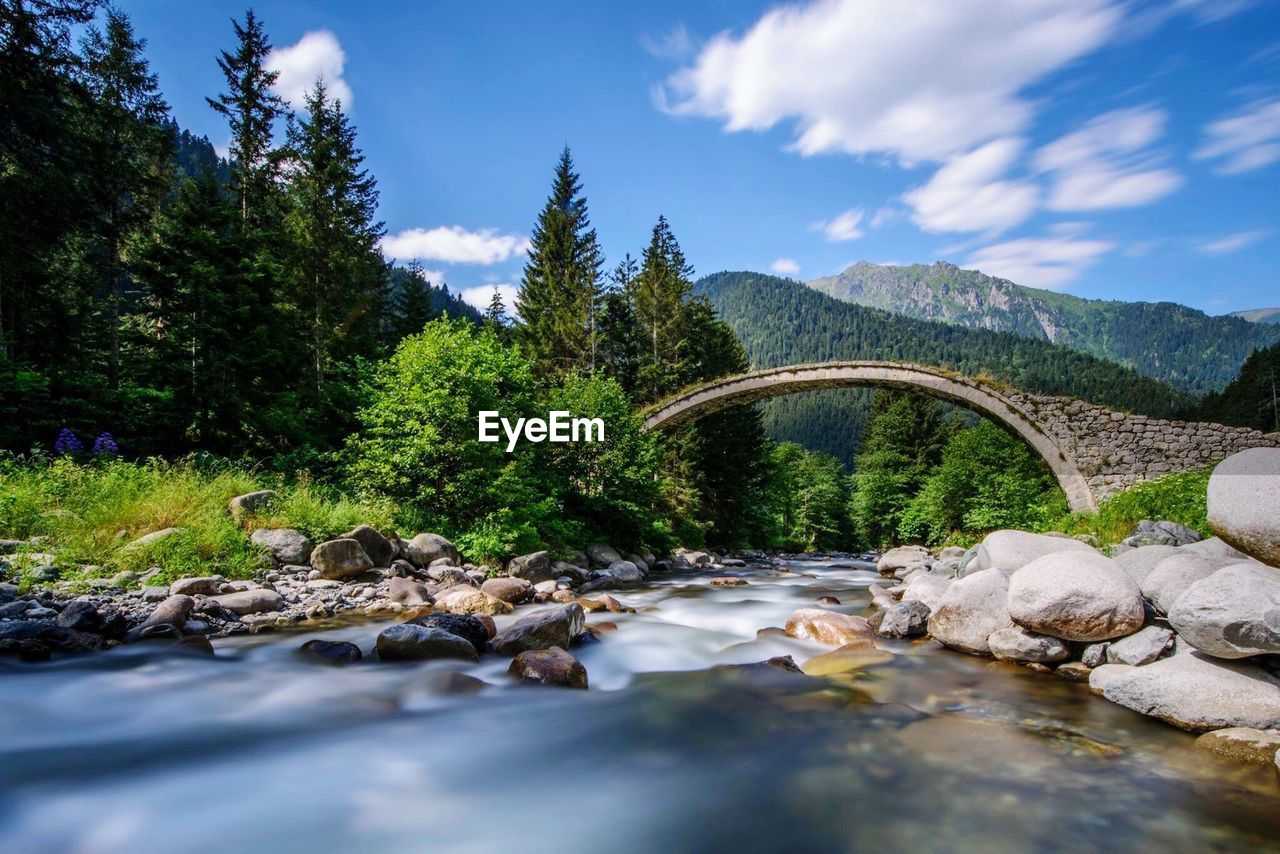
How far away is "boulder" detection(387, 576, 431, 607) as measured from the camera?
31.5 feet

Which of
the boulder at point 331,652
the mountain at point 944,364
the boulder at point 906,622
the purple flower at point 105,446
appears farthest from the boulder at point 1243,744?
the mountain at point 944,364

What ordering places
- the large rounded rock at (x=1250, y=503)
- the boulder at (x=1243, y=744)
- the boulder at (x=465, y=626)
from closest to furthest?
the boulder at (x=1243, y=744) < the large rounded rock at (x=1250, y=503) < the boulder at (x=465, y=626)

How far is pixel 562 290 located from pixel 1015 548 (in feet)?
86.0

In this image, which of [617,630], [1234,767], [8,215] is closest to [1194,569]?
[1234,767]

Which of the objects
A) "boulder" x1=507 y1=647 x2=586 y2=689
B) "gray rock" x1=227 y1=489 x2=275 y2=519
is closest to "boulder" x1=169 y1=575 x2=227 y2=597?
"gray rock" x1=227 y1=489 x2=275 y2=519

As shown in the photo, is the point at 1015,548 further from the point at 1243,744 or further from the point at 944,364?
the point at 944,364

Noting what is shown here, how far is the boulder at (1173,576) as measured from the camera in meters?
5.95

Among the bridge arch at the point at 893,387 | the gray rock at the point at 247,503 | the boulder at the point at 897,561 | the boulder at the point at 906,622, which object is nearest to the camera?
the boulder at the point at 906,622

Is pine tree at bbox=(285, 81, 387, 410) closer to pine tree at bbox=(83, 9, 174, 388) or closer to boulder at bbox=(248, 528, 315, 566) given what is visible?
pine tree at bbox=(83, 9, 174, 388)

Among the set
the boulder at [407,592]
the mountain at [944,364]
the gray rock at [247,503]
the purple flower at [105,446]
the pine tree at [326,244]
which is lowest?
the boulder at [407,592]

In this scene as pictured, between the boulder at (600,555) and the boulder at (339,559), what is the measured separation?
7002mm

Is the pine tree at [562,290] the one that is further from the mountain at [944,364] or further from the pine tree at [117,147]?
the mountain at [944,364]

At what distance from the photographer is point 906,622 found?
8.61m

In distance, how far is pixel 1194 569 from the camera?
6082 mm
